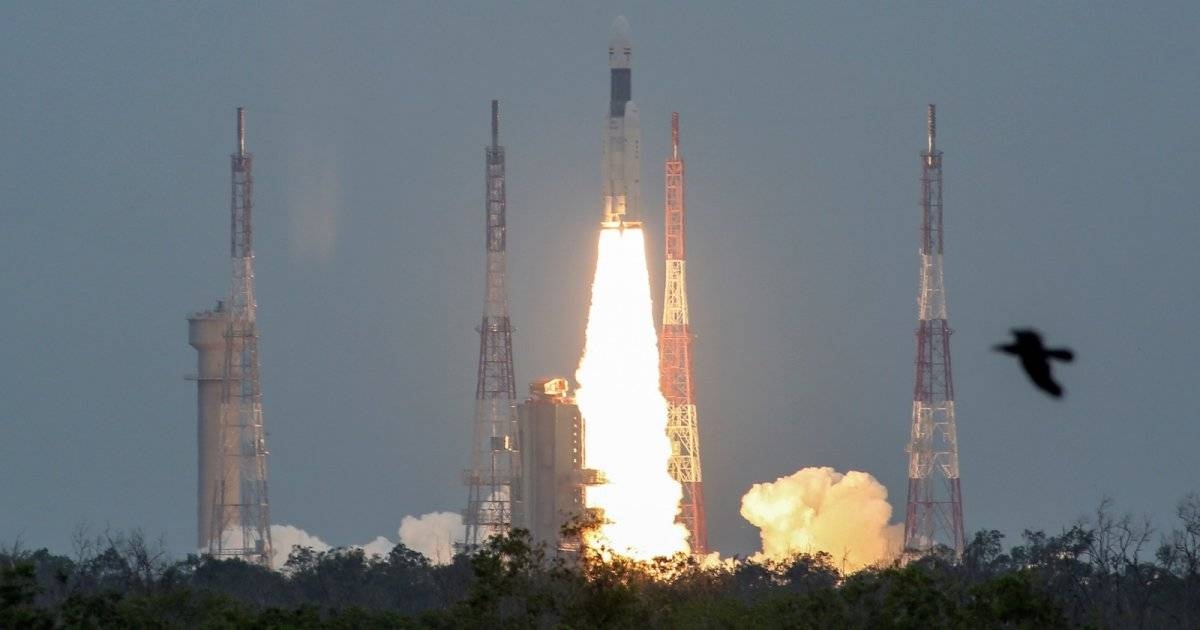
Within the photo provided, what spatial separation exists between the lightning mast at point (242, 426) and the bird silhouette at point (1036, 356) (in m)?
81.6

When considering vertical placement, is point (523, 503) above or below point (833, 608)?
above

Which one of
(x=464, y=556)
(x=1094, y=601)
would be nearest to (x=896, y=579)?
(x=1094, y=601)

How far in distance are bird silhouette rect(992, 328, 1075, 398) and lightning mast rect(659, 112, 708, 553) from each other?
218 feet

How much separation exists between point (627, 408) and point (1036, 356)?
212 ft

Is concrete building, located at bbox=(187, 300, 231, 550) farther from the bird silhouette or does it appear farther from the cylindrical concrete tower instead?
the bird silhouette

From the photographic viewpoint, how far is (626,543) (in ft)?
327

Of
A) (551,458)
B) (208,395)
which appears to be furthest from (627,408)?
(208,395)

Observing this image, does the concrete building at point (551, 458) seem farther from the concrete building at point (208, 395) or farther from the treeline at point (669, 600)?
the concrete building at point (208, 395)

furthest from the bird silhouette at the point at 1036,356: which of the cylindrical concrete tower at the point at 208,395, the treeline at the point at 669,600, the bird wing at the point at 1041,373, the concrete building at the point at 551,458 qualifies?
the cylindrical concrete tower at the point at 208,395

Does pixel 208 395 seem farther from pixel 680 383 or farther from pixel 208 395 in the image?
pixel 680 383

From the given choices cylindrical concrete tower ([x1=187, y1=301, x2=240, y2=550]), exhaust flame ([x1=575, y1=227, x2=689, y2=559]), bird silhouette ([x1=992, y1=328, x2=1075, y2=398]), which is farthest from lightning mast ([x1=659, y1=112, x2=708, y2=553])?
bird silhouette ([x1=992, y1=328, x2=1075, y2=398])

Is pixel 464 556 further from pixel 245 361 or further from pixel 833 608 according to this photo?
pixel 833 608

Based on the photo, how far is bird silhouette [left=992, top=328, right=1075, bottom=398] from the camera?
35188 millimetres

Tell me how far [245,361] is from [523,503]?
20719 mm
